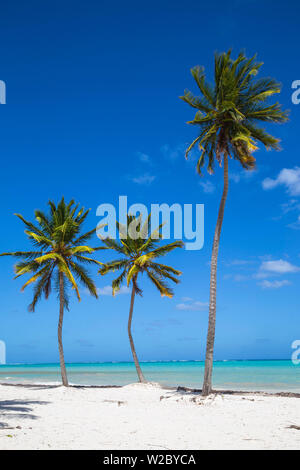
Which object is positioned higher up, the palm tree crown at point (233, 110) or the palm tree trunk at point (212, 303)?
the palm tree crown at point (233, 110)

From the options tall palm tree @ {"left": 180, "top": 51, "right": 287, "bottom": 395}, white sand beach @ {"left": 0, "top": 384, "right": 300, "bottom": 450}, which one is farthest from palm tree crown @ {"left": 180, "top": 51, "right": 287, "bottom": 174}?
white sand beach @ {"left": 0, "top": 384, "right": 300, "bottom": 450}

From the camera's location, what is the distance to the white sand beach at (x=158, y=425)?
768cm

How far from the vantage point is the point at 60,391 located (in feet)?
64.9

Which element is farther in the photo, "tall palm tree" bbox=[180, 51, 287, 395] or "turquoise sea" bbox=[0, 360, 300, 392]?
"turquoise sea" bbox=[0, 360, 300, 392]

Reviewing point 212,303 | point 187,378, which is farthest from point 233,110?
point 187,378

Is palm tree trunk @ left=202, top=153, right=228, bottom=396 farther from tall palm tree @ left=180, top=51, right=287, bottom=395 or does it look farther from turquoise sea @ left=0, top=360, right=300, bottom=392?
turquoise sea @ left=0, top=360, right=300, bottom=392

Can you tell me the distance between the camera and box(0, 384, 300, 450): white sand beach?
7.68 meters

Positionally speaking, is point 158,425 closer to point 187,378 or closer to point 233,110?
point 233,110

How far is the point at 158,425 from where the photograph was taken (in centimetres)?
1001

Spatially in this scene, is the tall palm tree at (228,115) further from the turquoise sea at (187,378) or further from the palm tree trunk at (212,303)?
the turquoise sea at (187,378)

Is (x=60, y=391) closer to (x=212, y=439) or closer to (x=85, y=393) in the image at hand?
(x=85, y=393)

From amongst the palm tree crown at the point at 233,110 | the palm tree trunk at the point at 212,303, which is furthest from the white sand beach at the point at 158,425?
the palm tree crown at the point at 233,110

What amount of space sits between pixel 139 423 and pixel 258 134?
12.0 metres
